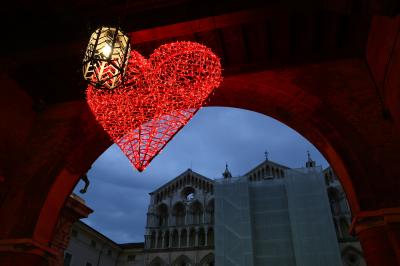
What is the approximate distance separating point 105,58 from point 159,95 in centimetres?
127

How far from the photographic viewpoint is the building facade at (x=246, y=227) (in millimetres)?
28875

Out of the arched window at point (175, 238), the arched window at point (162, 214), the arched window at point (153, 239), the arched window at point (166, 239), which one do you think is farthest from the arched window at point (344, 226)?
the arched window at point (153, 239)

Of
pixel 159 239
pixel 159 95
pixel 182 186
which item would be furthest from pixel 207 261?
pixel 159 95

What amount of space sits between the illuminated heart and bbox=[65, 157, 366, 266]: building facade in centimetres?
2449

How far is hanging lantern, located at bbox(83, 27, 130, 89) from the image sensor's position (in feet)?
12.9

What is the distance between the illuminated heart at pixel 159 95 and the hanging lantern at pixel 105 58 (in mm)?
966

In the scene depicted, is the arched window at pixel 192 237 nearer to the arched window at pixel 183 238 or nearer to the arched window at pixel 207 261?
the arched window at pixel 183 238

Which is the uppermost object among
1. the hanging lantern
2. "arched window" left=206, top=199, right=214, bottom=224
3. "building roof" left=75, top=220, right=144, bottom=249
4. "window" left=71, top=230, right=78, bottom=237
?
"arched window" left=206, top=199, right=214, bottom=224

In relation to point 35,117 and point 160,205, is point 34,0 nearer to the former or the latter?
point 35,117

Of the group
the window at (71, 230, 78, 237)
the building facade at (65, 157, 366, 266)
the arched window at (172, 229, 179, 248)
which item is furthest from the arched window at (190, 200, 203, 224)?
the window at (71, 230, 78, 237)

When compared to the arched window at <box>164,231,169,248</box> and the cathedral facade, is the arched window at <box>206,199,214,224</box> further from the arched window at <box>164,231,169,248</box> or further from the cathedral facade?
the arched window at <box>164,231,169,248</box>

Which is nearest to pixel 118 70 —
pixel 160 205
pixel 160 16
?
pixel 160 16

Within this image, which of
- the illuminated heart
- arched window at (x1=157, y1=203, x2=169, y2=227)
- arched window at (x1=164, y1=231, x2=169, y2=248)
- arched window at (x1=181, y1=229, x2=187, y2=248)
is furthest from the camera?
arched window at (x1=157, y1=203, x2=169, y2=227)

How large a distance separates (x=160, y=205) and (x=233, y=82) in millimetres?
35434
